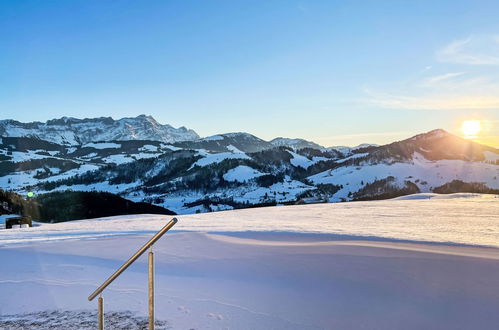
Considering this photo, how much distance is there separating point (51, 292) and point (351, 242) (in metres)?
10.5

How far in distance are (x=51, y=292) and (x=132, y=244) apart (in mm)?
6347

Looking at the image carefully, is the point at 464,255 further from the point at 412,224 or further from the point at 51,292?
the point at 51,292

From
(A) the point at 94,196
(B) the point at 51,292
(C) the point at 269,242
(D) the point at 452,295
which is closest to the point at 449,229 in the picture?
(C) the point at 269,242

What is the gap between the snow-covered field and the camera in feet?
27.2

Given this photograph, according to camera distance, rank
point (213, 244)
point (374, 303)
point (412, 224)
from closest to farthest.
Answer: point (374, 303) → point (213, 244) → point (412, 224)

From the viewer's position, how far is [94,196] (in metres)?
120

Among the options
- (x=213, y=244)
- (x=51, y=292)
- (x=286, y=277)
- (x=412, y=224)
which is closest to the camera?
(x=51, y=292)

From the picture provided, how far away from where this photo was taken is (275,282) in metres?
10.7

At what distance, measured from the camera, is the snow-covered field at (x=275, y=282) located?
327 inches

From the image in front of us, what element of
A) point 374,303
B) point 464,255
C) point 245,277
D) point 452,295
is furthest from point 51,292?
point 464,255

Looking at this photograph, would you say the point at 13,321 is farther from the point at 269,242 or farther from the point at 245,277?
the point at 269,242

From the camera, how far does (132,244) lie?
16375 millimetres

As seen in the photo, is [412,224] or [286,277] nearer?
[286,277]

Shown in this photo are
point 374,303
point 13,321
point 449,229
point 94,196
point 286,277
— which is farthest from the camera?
point 94,196
